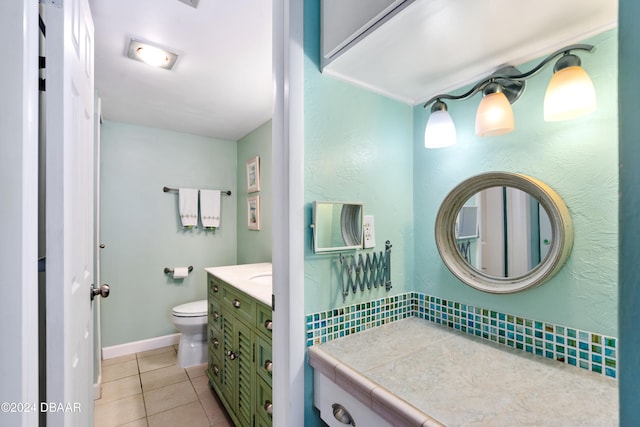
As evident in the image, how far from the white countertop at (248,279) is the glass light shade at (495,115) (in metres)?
1.15

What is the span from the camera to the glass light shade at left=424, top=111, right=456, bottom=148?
124 centimetres

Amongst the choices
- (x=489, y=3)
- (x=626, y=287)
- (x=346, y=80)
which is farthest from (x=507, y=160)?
(x=626, y=287)

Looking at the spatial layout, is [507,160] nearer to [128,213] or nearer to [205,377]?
[205,377]

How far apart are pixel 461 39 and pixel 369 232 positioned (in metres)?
0.76

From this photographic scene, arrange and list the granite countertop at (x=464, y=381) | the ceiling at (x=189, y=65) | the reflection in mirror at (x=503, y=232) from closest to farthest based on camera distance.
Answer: the granite countertop at (x=464, y=381) < the reflection in mirror at (x=503, y=232) < the ceiling at (x=189, y=65)

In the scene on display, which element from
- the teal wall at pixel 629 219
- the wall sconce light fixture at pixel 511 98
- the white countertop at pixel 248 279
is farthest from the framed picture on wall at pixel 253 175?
the teal wall at pixel 629 219

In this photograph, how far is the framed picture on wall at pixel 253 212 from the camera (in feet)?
9.74

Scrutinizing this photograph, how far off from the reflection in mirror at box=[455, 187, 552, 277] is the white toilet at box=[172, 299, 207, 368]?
2194 millimetres

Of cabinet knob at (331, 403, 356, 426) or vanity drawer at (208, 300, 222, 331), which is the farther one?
vanity drawer at (208, 300, 222, 331)

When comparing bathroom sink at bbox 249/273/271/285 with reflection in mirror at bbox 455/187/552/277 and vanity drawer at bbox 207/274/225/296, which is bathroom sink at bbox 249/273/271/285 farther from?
reflection in mirror at bbox 455/187/552/277

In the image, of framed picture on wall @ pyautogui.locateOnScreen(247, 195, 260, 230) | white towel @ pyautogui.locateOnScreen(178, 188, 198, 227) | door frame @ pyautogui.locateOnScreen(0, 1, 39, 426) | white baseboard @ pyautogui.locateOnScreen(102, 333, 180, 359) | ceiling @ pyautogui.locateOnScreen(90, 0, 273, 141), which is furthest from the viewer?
white towel @ pyautogui.locateOnScreen(178, 188, 198, 227)

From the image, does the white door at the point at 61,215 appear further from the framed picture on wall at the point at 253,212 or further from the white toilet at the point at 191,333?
the framed picture on wall at the point at 253,212

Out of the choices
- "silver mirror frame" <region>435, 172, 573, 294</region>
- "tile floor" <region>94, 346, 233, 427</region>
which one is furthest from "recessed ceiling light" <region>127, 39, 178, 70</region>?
"tile floor" <region>94, 346, 233, 427</region>

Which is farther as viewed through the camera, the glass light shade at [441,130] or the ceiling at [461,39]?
the glass light shade at [441,130]
